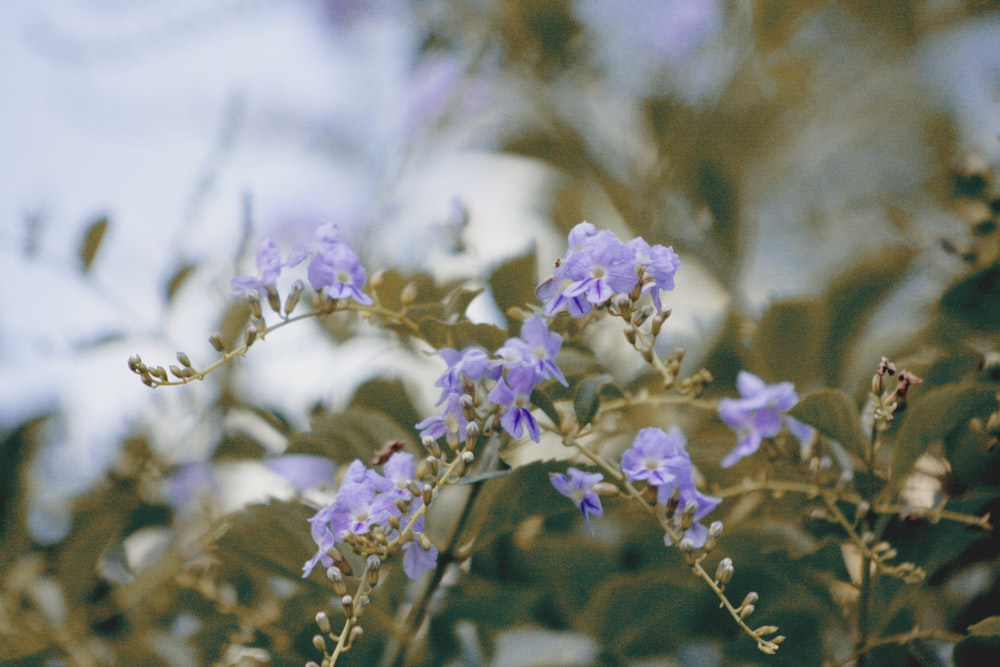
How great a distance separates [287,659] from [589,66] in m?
0.82

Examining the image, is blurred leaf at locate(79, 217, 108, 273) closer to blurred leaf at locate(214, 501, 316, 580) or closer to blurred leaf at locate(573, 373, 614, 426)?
blurred leaf at locate(214, 501, 316, 580)

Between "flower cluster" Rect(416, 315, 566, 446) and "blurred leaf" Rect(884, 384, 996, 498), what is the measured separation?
0.21 meters

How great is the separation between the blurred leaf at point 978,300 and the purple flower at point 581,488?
312mm

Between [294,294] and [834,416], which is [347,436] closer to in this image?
[294,294]

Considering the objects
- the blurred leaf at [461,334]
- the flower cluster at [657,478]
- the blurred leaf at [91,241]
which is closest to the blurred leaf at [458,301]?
the blurred leaf at [461,334]

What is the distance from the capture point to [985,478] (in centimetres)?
53

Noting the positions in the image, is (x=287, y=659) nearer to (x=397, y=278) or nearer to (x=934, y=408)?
(x=397, y=278)

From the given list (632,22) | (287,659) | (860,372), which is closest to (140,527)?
(287,659)

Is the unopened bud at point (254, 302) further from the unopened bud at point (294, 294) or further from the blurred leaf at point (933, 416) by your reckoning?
the blurred leaf at point (933, 416)

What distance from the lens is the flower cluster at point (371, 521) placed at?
0.41 metres

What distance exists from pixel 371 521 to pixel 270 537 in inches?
3.6

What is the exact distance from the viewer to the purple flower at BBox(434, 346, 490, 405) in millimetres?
426

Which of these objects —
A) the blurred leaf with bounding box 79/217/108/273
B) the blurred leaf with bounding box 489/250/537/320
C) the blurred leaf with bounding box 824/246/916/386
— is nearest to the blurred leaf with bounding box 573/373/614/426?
the blurred leaf with bounding box 489/250/537/320

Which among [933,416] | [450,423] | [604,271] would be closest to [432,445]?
[450,423]
